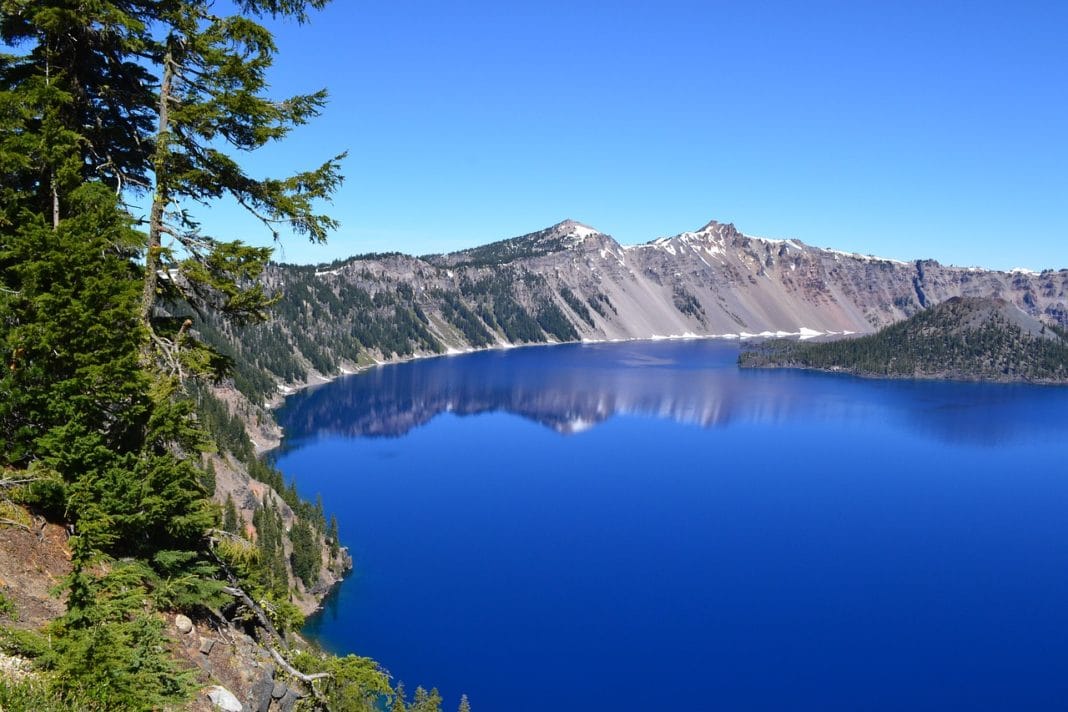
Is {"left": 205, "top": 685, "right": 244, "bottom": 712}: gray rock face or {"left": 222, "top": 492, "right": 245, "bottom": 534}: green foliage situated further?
{"left": 222, "top": 492, "right": 245, "bottom": 534}: green foliage

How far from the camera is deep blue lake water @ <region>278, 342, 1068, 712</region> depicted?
2023 inches

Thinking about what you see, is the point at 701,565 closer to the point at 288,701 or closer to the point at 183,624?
the point at 288,701

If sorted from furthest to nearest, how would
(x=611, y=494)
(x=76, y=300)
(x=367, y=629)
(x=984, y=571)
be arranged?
(x=611, y=494), (x=984, y=571), (x=367, y=629), (x=76, y=300)

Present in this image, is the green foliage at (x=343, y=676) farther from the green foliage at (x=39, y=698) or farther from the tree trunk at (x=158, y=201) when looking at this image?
the tree trunk at (x=158, y=201)

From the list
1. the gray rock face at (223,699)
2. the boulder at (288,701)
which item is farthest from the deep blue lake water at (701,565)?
the gray rock face at (223,699)

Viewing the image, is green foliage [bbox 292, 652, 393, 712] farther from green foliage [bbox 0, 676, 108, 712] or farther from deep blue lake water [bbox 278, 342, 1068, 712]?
deep blue lake water [bbox 278, 342, 1068, 712]

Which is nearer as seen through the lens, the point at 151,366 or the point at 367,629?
the point at 151,366

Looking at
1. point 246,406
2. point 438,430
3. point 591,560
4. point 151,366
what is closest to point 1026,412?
point 438,430

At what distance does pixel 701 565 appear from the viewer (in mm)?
71375

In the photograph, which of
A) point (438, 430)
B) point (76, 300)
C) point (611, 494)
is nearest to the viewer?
point (76, 300)

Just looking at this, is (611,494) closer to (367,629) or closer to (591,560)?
(591,560)

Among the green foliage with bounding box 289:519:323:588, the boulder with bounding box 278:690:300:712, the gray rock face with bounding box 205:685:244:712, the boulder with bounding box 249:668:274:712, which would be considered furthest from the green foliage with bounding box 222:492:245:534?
the gray rock face with bounding box 205:685:244:712

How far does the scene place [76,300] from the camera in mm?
13859

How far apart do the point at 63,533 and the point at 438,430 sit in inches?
5210
